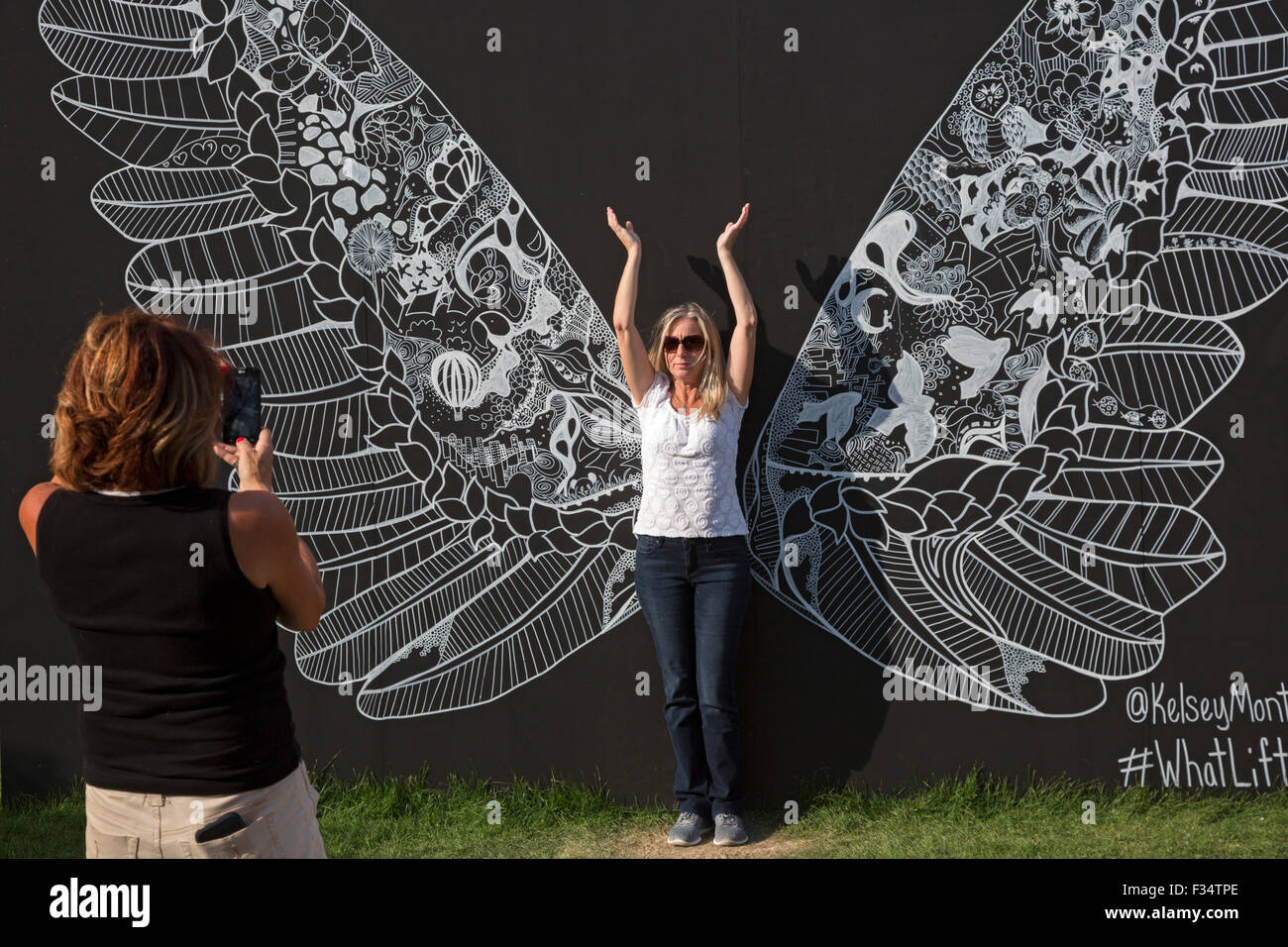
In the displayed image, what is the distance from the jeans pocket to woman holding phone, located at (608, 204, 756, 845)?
7.17ft

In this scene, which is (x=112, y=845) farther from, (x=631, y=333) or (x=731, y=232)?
(x=731, y=232)

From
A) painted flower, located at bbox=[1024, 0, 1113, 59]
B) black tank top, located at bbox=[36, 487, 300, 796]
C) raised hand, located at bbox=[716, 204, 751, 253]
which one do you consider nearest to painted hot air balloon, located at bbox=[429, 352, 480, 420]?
raised hand, located at bbox=[716, 204, 751, 253]

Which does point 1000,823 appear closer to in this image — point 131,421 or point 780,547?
point 780,547

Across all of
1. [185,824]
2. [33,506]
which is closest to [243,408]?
[33,506]

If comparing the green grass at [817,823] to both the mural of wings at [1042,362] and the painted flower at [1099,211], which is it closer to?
the mural of wings at [1042,362]

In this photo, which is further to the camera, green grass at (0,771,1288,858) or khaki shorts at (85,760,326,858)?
green grass at (0,771,1288,858)

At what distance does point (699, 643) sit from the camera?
148 inches

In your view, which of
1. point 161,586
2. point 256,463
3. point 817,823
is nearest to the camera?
point 161,586

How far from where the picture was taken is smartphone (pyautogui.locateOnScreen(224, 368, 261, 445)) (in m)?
2.32

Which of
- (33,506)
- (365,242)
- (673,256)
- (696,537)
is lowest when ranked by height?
(696,537)

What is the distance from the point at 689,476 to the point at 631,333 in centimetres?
61

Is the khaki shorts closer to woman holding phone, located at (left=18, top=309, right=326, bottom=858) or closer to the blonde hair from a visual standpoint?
woman holding phone, located at (left=18, top=309, right=326, bottom=858)

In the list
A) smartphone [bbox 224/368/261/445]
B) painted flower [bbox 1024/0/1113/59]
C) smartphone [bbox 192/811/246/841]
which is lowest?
smartphone [bbox 192/811/246/841]

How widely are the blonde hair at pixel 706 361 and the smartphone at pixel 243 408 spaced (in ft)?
5.91
